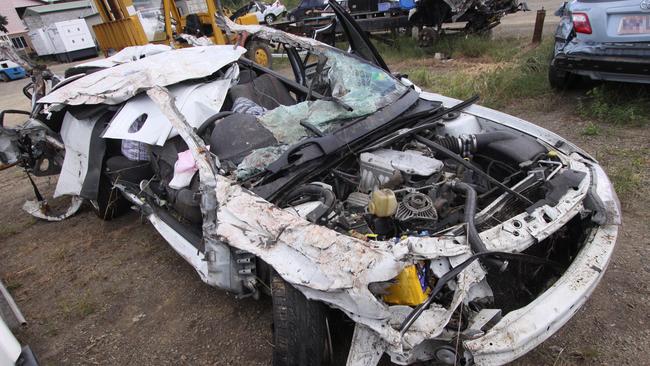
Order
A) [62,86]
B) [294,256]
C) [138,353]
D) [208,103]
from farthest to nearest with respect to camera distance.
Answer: [62,86], [208,103], [138,353], [294,256]

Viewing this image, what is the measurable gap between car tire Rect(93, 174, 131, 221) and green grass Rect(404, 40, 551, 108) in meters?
4.23

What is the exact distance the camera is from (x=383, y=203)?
6.08 ft

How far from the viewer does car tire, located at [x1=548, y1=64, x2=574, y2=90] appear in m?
4.77

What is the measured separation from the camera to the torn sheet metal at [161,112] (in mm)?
2627

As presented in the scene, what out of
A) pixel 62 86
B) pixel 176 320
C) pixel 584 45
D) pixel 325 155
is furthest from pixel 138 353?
pixel 584 45

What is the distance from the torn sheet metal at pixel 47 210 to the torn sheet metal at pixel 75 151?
0.38m

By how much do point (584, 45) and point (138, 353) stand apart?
475 cm

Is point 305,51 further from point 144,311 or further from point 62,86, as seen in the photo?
point 144,311

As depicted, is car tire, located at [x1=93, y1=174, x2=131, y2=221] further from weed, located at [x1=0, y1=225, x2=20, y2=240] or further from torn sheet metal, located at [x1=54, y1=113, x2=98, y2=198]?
weed, located at [x1=0, y1=225, x2=20, y2=240]

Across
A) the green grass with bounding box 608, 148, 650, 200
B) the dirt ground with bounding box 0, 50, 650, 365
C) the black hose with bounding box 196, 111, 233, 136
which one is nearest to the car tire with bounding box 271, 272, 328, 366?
the dirt ground with bounding box 0, 50, 650, 365

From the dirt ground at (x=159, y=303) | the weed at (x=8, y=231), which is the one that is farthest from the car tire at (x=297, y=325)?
the weed at (x=8, y=231)

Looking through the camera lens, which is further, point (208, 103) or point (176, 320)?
point (208, 103)

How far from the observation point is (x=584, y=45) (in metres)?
4.03

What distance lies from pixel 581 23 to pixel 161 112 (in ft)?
13.4
